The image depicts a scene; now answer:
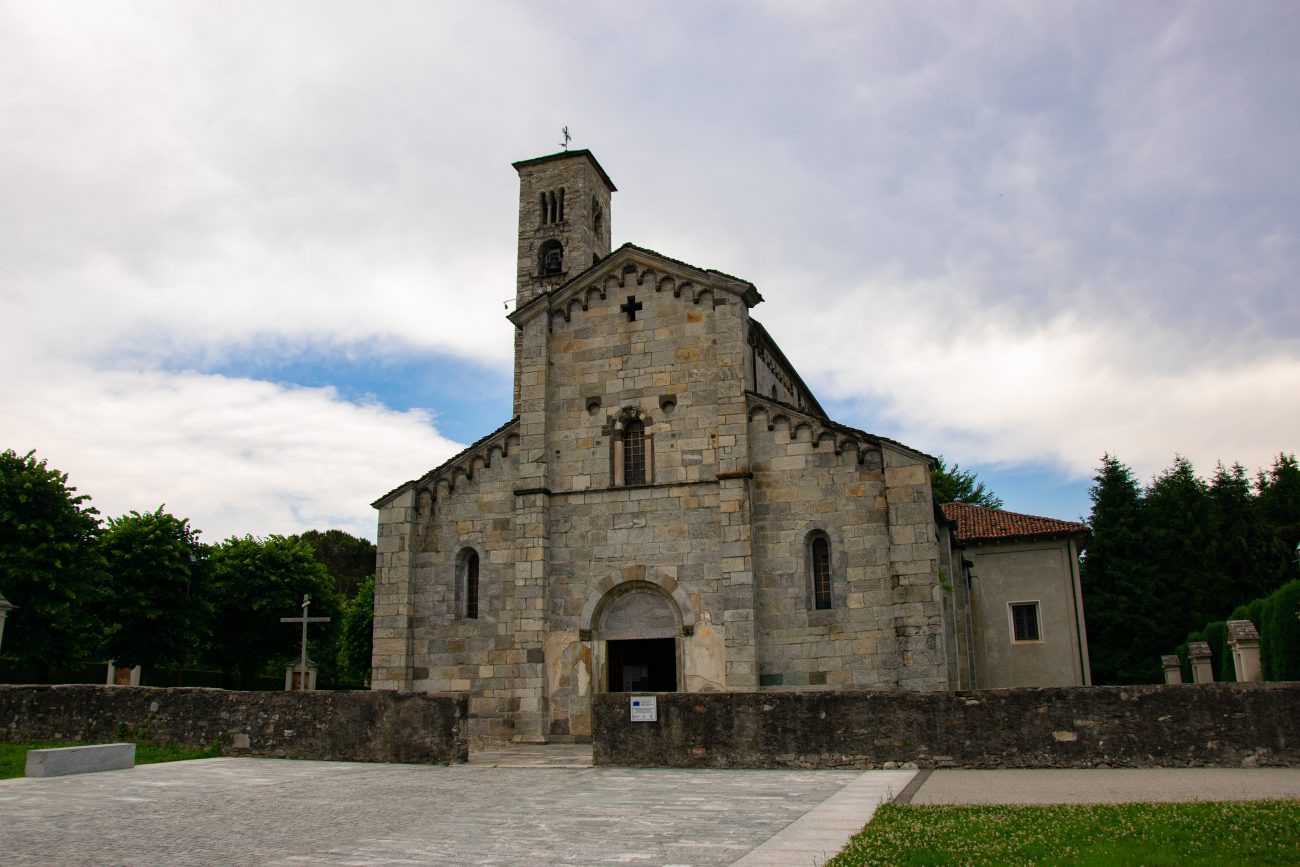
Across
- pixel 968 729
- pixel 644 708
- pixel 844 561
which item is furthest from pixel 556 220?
pixel 968 729

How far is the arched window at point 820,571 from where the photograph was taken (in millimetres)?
22562

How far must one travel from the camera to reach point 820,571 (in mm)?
22828

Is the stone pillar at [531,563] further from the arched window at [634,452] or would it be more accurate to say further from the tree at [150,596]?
the tree at [150,596]

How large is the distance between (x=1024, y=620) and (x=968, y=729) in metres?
21.7

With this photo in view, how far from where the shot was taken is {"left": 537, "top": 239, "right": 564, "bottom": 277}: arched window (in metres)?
46.4

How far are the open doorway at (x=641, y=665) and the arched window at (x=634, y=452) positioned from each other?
421cm

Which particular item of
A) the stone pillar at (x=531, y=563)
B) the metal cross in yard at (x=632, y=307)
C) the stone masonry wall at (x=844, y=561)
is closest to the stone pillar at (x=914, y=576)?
the stone masonry wall at (x=844, y=561)

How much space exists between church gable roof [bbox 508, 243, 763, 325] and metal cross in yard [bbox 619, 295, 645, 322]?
370 millimetres

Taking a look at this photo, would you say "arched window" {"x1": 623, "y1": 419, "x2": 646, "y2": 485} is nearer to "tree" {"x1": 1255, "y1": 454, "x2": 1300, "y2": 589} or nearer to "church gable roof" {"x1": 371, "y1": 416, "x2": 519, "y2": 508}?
"church gable roof" {"x1": 371, "y1": 416, "x2": 519, "y2": 508}

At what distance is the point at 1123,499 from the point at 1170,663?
1547 cm

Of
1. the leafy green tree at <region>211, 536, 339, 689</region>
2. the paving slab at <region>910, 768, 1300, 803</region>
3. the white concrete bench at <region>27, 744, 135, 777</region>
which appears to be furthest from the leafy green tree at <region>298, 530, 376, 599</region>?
the paving slab at <region>910, 768, 1300, 803</region>

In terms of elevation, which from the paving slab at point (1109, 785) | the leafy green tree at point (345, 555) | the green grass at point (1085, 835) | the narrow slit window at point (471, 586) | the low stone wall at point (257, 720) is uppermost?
the leafy green tree at point (345, 555)

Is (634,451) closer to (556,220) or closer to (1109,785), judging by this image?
(1109,785)

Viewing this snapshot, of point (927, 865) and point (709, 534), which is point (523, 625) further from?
point (927, 865)
